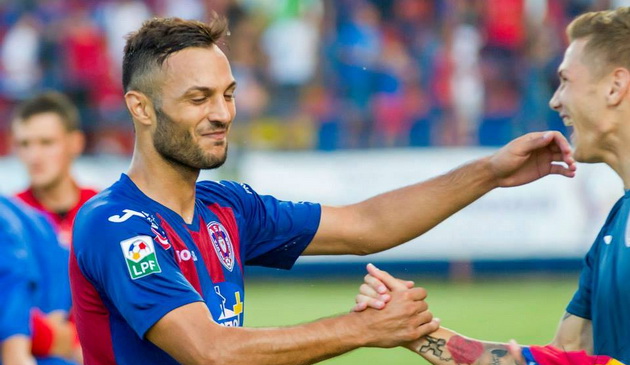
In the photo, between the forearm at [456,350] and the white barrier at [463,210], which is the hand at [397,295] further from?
the white barrier at [463,210]

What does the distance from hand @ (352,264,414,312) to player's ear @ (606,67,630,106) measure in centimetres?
125

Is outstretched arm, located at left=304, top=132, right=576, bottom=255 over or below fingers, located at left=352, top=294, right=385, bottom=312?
over

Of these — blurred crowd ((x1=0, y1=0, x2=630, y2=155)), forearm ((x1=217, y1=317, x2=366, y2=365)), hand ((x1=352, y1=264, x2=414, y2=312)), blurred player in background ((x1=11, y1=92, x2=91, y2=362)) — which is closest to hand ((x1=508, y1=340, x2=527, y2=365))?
hand ((x1=352, y1=264, x2=414, y2=312))

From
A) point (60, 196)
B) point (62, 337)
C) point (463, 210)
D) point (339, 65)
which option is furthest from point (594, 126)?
point (339, 65)

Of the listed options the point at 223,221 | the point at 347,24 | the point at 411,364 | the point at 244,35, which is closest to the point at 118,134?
the point at 244,35

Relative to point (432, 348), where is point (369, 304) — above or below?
above

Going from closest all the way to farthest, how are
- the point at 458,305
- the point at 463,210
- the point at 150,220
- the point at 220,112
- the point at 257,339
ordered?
the point at 257,339
the point at 150,220
the point at 220,112
the point at 458,305
the point at 463,210

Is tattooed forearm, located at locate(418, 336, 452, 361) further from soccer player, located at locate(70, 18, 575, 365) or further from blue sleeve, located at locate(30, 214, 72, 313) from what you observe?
blue sleeve, located at locate(30, 214, 72, 313)

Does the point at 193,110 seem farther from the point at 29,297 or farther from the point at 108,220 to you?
the point at 29,297

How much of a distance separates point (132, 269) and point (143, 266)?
4 cm

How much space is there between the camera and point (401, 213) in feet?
18.0

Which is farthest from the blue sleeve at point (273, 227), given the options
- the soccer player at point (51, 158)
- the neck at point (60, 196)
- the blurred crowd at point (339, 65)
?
the blurred crowd at point (339, 65)

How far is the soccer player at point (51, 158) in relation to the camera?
7574 mm

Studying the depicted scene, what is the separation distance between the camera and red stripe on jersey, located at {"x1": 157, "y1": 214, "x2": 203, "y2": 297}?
182 inches
